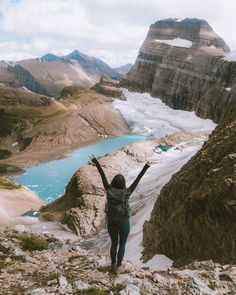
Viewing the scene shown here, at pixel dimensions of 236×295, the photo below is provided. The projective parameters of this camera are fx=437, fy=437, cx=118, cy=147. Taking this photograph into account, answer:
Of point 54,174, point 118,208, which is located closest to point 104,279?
point 118,208

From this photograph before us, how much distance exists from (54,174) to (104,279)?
87.5 meters

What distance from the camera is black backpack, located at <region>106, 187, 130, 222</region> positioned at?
12.0 metres

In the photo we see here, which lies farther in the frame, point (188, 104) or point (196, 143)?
point (188, 104)

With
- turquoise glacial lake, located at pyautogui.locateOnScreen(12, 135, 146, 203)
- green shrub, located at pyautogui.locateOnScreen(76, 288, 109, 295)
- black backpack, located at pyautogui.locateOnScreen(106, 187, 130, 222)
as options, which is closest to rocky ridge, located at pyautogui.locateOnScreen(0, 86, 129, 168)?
turquoise glacial lake, located at pyautogui.locateOnScreen(12, 135, 146, 203)

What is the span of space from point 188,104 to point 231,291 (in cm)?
15464

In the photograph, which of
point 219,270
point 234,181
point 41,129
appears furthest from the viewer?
point 41,129

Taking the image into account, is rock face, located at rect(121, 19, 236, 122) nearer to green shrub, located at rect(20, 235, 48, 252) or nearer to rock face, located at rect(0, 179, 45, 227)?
rock face, located at rect(0, 179, 45, 227)

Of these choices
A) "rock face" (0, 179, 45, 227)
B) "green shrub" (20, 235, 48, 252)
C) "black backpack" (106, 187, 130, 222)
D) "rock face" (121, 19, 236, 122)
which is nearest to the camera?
"black backpack" (106, 187, 130, 222)

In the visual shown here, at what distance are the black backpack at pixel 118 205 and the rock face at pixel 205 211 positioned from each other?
18.7 feet

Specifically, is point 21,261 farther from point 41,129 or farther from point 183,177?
point 41,129

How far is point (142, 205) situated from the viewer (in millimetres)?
49594

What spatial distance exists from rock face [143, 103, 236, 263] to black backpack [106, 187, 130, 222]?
225 inches

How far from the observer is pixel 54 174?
3878 inches

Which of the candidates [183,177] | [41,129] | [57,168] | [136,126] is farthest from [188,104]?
[183,177]
